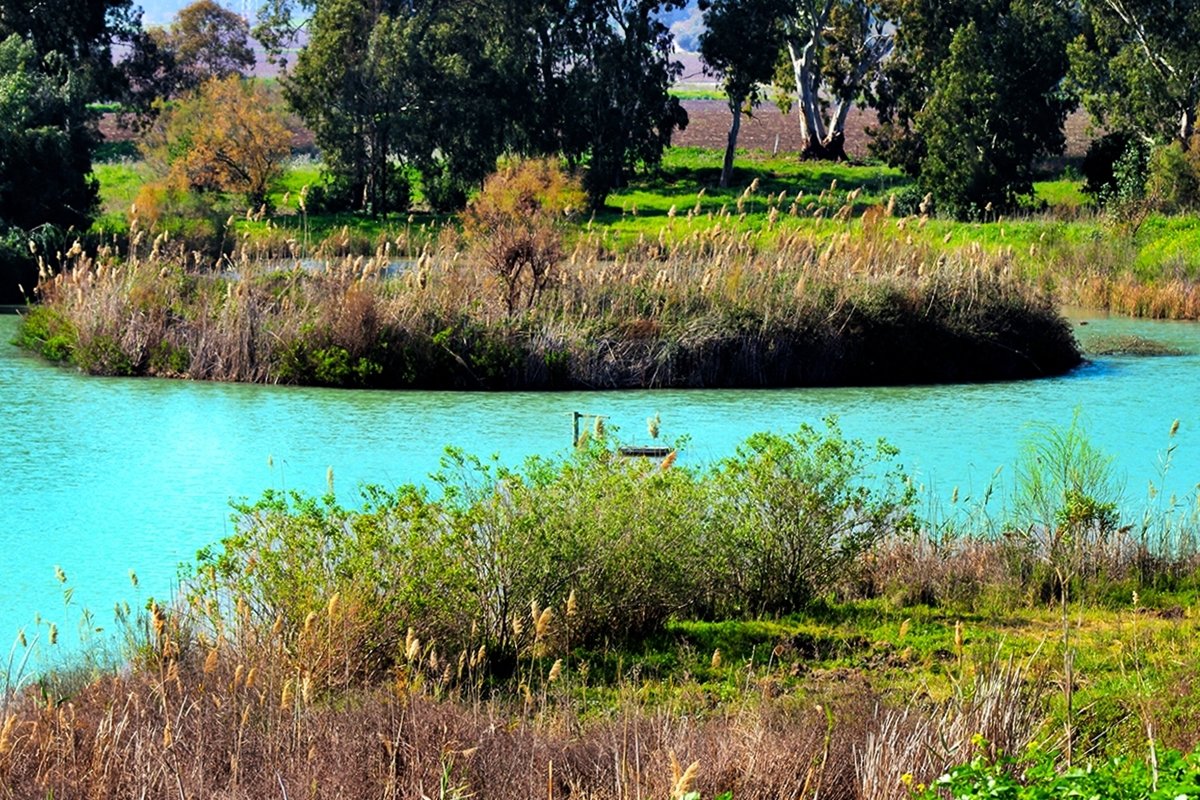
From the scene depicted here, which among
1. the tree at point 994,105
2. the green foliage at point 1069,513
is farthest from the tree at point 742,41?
the green foliage at point 1069,513

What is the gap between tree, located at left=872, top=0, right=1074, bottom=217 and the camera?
44125mm

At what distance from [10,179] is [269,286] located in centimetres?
1444

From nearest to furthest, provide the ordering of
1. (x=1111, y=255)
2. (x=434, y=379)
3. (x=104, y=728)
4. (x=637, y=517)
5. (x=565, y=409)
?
(x=104, y=728), (x=637, y=517), (x=565, y=409), (x=434, y=379), (x=1111, y=255)

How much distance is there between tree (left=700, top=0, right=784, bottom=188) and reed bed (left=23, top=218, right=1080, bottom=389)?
31.0 metres

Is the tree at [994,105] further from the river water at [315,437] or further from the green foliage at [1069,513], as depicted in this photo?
the green foliage at [1069,513]

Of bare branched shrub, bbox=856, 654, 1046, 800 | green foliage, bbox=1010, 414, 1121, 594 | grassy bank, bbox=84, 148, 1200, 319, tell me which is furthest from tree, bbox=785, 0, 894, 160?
bare branched shrub, bbox=856, 654, 1046, 800

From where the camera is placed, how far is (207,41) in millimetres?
84688

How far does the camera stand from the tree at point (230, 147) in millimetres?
47281

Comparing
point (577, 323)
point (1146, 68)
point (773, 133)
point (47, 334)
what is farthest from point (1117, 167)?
point (773, 133)

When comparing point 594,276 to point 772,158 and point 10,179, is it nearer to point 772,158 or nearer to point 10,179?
point 10,179

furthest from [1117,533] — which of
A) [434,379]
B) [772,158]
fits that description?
[772,158]

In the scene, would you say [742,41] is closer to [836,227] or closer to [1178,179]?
[1178,179]

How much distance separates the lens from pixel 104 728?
6.06 metres

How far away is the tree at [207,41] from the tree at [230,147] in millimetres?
33642
